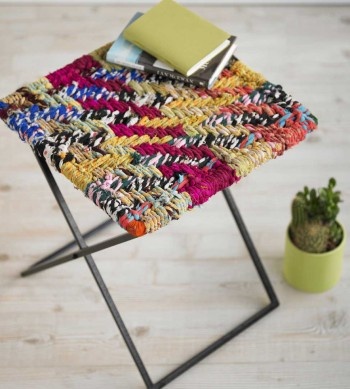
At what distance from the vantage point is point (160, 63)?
5.95ft

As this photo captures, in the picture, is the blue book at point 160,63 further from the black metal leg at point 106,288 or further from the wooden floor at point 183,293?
the wooden floor at point 183,293

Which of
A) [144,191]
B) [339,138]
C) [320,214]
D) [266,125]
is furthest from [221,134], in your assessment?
[339,138]

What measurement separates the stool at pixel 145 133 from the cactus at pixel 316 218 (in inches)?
11.4

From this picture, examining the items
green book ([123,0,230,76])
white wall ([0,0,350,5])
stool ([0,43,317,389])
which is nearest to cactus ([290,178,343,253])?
stool ([0,43,317,389])

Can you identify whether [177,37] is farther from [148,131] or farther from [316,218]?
[316,218]

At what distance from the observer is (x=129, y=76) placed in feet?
6.00

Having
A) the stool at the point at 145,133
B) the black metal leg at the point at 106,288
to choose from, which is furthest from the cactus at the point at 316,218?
the stool at the point at 145,133

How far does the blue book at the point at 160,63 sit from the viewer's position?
5.86ft

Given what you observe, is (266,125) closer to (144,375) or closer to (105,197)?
(105,197)

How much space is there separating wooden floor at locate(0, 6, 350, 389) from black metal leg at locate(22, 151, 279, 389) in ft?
0.09

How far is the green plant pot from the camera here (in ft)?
6.65

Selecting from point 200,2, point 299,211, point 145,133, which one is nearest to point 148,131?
point 145,133

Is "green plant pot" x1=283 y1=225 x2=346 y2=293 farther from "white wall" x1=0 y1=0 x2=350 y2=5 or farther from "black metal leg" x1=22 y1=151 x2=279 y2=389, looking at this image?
"white wall" x1=0 y1=0 x2=350 y2=5

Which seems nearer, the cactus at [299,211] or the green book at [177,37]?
the green book at [177,37]
